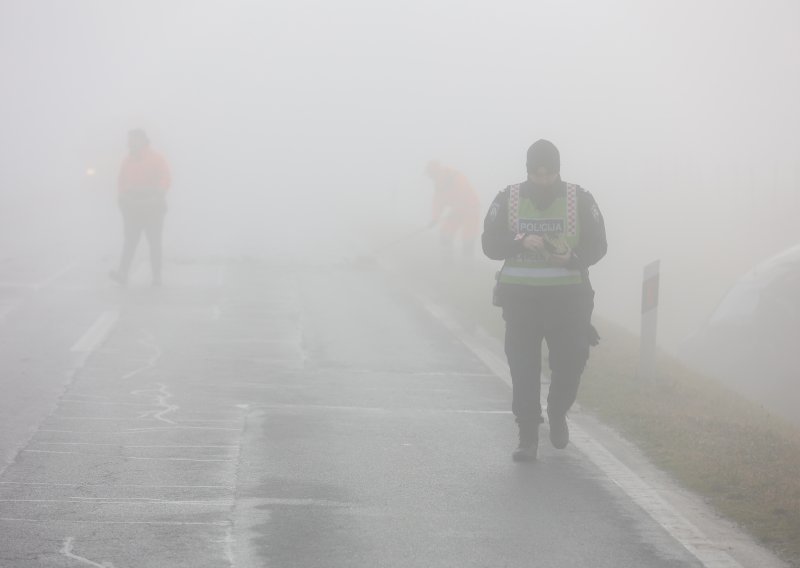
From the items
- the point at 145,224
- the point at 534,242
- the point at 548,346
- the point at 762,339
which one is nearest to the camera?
the point at 534,242

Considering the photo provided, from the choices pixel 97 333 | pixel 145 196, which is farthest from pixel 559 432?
pixel 145 196

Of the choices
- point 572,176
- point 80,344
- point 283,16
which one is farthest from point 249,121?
point 80,344

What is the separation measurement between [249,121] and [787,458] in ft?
323

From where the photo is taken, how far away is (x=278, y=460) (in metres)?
7.54

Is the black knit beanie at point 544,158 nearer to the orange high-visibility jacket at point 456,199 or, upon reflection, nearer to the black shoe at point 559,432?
the black shoe at point 559,432

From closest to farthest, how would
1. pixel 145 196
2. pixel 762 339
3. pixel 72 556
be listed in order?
pixel 72 556 < pixel 762 339 < pixel 145 196

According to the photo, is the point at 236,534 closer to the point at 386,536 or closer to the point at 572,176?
the point at 386,536

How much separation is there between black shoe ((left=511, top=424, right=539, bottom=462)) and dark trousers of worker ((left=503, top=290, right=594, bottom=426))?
1.4 inches

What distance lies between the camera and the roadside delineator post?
34.6 ft

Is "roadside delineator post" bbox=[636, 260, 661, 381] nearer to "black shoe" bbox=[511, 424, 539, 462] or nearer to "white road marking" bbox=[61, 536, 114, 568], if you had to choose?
"black shoe" bbox=[511, 424, 539, 462]

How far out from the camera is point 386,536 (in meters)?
6.00

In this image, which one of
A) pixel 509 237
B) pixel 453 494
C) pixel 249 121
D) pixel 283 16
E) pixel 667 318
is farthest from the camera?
pixel 283 16

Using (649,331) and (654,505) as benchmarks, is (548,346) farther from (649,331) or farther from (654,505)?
(649,331)

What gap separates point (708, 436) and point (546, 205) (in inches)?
72.5
